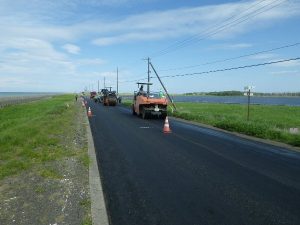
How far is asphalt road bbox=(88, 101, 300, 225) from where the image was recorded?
667cm

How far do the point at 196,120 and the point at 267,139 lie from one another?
10908 mm

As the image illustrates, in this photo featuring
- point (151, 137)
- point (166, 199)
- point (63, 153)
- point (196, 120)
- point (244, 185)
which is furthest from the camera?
point (196, 120)

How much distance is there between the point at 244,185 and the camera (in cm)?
880

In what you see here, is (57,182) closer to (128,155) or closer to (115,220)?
(115,220)

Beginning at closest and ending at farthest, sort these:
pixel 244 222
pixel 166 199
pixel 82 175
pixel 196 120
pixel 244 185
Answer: pixel 244 222, pixel 166 199, pixel 244 185, pixel 82 175, pixel 196 120

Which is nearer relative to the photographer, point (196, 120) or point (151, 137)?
point (151, 137)

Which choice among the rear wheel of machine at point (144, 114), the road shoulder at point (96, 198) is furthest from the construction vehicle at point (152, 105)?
the road shoulder at point (96, 198)

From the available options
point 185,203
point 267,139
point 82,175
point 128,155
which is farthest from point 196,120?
point 185,203

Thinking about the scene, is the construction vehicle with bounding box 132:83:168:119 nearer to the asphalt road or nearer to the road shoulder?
the asphalt road

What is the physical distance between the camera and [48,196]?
7617 mm

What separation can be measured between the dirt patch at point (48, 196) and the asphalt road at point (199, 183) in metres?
0.54

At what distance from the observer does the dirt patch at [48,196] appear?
6.36m

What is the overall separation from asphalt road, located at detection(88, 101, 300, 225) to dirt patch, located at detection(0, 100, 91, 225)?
21.2 inches

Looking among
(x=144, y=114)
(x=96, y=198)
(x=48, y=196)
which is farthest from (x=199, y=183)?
(x=144, y=114)
